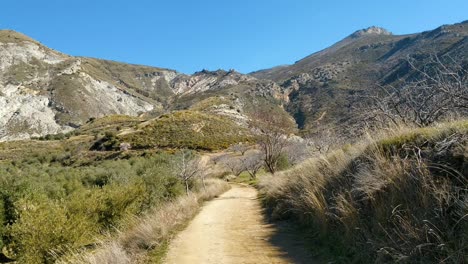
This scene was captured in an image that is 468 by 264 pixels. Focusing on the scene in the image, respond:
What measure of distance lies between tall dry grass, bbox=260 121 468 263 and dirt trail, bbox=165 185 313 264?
32.5 inches

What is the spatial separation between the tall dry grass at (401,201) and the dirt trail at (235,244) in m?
0.83

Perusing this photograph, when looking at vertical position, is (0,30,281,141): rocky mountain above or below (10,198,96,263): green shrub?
above

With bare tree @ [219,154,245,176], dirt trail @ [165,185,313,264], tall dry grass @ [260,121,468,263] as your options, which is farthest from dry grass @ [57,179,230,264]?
bare tree @ [219,154,245,176]

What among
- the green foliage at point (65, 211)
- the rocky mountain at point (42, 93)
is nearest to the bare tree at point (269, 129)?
the green foliage at point (65, 211)

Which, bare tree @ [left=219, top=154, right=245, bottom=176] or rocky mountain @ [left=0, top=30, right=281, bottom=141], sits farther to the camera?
rocky mountain @ [left=0, top=30, right=281, bottom=141]

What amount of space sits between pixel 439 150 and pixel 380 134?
264 cm

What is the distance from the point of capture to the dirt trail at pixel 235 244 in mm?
8597

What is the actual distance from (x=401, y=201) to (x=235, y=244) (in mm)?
5002

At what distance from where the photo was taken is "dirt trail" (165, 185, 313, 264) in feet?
28.2

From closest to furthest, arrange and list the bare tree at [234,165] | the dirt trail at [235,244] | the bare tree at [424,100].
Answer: the bare tree at [424,100]
the dirt trail at [235,244]
the bare tree at [234,165]

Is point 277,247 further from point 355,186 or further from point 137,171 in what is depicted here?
point 137,171

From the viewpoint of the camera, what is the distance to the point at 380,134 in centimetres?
861

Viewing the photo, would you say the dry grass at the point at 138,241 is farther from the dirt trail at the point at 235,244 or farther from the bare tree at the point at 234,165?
the bare tree at the point at 234,165

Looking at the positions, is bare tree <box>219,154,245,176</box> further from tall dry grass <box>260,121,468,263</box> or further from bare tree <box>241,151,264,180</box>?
tall dry grass <box>260,121,468,263</box>
